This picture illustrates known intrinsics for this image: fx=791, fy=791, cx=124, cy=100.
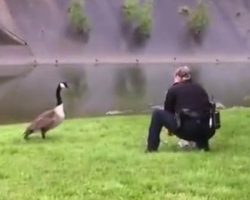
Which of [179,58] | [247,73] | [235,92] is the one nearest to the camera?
[235,92]

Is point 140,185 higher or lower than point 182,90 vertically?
lower

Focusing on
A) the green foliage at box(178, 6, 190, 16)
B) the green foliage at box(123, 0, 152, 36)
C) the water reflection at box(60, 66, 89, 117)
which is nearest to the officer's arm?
the water reflection at box(60, 66, 89, 117)

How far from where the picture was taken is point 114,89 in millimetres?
39406

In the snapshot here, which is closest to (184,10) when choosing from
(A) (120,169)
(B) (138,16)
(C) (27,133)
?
(B) (138,16)

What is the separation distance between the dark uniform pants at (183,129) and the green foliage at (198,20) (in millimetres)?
64965

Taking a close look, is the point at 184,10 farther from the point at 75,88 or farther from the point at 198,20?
the point at 75,88

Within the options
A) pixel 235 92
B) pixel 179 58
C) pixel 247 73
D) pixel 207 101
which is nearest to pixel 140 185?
pixel 207 101

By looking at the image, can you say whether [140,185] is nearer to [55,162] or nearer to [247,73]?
[55,162]

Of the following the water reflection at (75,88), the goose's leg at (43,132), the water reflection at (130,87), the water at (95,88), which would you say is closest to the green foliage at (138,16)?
the water at (95,88)

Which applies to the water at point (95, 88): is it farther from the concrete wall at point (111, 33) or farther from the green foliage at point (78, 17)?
the green foliage at point (78, 17)

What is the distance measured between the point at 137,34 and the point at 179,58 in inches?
193

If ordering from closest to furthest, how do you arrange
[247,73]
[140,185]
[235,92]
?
[140,185]
[235,92]
[247,73]

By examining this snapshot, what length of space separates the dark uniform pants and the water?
42.1 feet

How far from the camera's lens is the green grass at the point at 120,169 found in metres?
9.03
